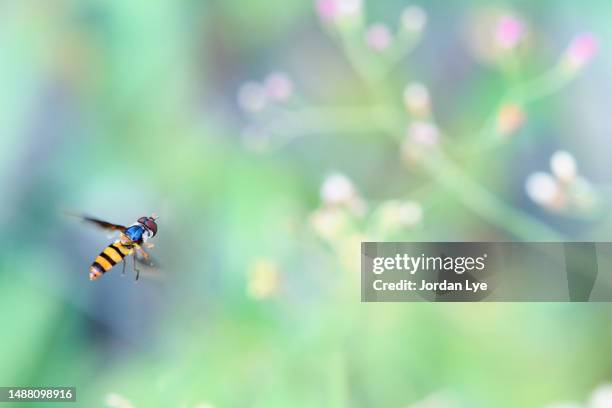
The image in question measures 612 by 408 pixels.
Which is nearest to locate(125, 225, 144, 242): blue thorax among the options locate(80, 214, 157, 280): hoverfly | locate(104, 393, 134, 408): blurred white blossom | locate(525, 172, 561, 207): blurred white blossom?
locate(80, 214, 157, 280): hoverfly

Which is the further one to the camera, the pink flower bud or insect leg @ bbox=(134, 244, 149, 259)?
the pink flower bud

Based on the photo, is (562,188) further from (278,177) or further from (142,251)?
(142,251)

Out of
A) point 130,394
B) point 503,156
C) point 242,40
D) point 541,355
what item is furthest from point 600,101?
point 130,394

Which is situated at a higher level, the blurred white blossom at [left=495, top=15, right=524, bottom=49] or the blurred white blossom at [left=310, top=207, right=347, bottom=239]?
the blurred white blossom at [left=495, top=15, right=524, bottom=49]

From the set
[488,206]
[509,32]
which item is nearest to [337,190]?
[488,206]

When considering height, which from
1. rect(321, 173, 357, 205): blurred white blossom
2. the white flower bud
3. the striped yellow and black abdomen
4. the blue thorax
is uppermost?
the white flower bud

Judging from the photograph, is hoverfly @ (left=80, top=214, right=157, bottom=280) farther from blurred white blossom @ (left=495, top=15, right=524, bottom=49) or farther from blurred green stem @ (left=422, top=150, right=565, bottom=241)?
blurred white blossom @ (left=495, top=15, right=524, bottom=49)
